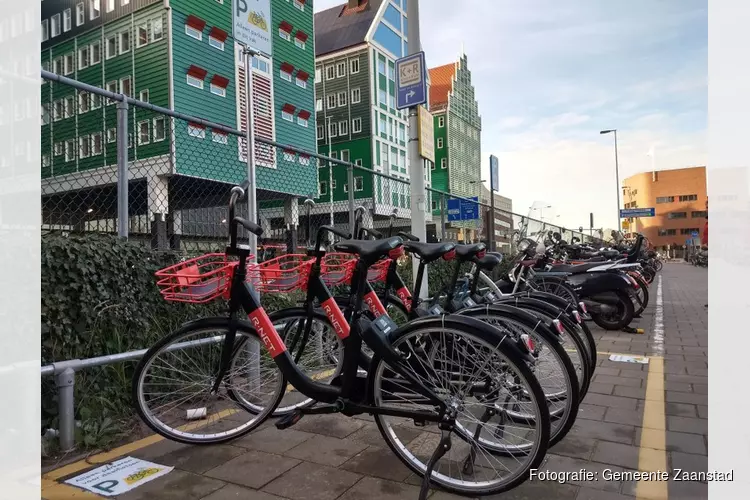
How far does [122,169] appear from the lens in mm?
3693

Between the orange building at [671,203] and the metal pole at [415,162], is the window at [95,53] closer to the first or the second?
the metal pole at [415,162]

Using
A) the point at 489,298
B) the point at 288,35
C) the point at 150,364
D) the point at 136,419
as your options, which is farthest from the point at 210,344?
the point at 288,35

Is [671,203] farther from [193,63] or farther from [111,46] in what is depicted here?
[111,46]

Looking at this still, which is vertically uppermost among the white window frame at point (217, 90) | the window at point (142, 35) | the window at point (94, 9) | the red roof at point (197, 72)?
the window at point (94, 9)

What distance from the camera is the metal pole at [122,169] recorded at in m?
3.61

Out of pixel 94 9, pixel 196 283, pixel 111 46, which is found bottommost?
pixel 196 283

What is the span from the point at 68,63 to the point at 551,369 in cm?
2241

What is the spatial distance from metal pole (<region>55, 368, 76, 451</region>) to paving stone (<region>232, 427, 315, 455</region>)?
916 millimetres

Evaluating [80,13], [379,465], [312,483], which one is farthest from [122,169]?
[80,13]

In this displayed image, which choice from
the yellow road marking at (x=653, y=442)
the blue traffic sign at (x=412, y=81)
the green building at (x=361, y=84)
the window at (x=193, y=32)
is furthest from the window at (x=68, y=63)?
the yellow road marking at (x=653, y=442)

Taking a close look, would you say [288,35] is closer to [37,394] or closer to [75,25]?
[75,25]

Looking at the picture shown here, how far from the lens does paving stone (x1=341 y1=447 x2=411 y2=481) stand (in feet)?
8.50

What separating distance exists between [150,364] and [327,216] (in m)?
4.91

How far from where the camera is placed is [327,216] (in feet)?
25.3
